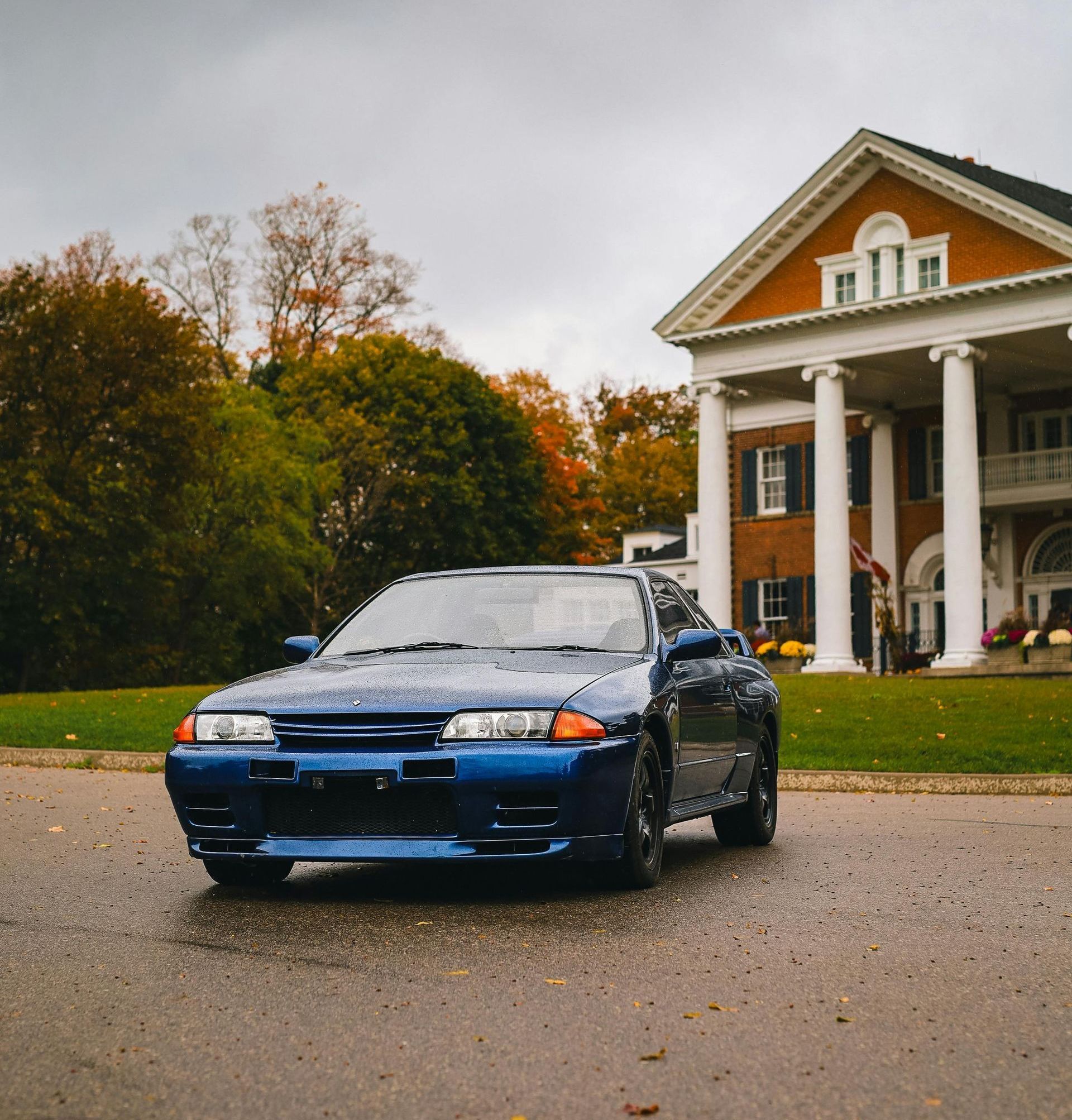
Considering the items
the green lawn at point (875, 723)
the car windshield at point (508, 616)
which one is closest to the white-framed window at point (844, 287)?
the green lawn at point (875, 723)

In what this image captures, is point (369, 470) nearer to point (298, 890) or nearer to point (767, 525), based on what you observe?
point (767, 525)

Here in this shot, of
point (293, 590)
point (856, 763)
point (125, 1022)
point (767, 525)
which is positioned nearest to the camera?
point (125, 1022)

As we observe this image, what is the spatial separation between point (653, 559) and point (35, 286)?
891 inches

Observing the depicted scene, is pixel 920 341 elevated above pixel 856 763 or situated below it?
above

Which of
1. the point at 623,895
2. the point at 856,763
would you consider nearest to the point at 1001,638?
the point at 856,763

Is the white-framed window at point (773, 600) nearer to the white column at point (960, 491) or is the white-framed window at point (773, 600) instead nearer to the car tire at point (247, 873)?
the white column at point (960, 491)

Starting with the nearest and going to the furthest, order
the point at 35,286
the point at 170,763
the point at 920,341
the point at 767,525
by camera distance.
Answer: the point at 170,763 → the point at 920,341 → the point at 35,286 → the point at 767,525

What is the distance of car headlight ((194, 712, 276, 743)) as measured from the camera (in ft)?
25.9

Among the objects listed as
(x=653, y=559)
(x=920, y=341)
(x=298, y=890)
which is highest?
(x=920, y=341)

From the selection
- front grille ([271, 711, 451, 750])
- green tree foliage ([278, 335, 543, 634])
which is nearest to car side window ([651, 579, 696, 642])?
front grille ([271, 711, 451, 750])

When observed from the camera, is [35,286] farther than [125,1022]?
Yes

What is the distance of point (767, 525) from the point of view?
47844 mm

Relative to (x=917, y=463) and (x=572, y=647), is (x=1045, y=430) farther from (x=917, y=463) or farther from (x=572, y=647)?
(x=572, y=647)

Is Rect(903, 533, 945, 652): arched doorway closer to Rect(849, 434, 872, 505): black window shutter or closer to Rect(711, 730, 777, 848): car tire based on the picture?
Rect(849, 434, 872, 505): black window shutter
